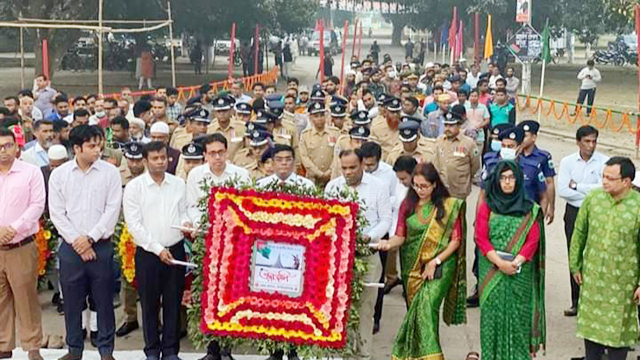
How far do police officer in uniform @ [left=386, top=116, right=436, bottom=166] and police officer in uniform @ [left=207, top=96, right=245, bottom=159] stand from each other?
5.61ft

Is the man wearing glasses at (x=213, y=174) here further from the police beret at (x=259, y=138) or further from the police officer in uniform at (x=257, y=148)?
the police beret at (x=259, y=138)

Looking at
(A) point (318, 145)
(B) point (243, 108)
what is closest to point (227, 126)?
(B) point (243, 108)

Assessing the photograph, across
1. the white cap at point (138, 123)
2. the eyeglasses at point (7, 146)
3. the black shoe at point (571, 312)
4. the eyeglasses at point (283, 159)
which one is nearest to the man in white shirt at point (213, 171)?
the eyeglasses at point (283, 159)

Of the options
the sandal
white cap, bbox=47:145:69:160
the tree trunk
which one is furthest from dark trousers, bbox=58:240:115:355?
the tree trunk

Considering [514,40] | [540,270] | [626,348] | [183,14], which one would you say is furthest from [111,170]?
[183,14]

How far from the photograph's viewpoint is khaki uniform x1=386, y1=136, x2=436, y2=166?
911cm

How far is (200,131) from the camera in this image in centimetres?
998

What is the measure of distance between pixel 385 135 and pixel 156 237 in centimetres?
452

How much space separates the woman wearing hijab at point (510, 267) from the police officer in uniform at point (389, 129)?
4.01 metres

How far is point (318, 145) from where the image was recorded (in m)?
10.2

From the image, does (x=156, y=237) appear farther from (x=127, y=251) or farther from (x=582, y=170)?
(x=582, y=170)

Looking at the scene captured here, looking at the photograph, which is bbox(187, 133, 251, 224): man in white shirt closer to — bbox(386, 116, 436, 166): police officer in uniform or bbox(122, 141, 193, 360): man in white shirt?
bbox(122, 141, 193, 360): man in white shirt

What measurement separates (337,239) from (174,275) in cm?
127

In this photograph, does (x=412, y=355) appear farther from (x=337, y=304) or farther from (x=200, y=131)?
(x=200, y=131)
